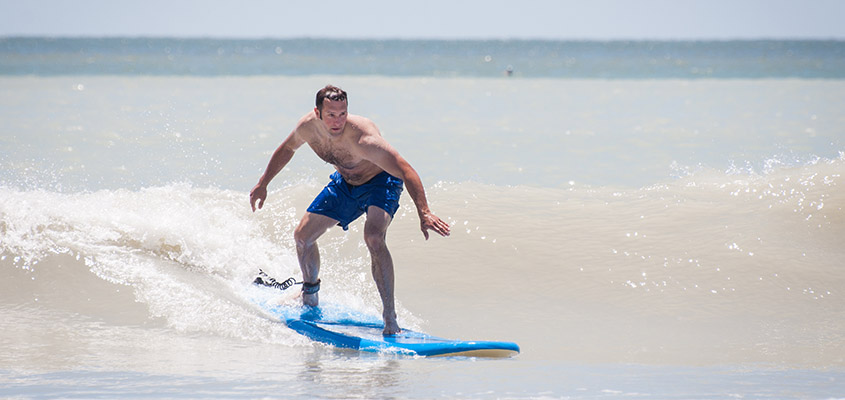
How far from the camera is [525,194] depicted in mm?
8352

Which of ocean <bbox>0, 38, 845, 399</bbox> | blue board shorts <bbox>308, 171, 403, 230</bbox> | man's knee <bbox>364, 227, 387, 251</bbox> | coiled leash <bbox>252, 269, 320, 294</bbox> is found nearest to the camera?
ocean <bbox>0, 38, 845, 399</bbox>

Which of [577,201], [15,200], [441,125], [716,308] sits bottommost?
[716,308]

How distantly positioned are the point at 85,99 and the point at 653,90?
14.8 metres

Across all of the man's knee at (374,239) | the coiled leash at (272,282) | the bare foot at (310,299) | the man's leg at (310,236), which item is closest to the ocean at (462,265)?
the coiled leash at (272,282)

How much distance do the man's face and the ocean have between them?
1.30 m

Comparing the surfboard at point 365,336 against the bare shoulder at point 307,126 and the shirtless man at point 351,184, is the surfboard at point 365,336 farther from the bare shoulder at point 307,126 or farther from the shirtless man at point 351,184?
the bare shoulder at point 307,126

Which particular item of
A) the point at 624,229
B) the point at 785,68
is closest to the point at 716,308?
the point at 624,229

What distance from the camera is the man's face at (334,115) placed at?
15.2 feet

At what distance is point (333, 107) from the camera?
15.2ft

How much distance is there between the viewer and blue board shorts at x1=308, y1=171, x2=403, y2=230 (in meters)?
4.90

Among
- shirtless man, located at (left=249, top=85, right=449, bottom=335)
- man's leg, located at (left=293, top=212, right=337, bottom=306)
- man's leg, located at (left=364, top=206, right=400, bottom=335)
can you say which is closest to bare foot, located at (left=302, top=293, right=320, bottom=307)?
shirtless man, located at (left=249, top=85, right=449, bottom=335)

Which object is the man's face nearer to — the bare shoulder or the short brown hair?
the short brown hair

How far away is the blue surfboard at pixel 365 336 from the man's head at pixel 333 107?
1.24 meters

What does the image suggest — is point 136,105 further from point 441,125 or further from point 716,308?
point 716,308
